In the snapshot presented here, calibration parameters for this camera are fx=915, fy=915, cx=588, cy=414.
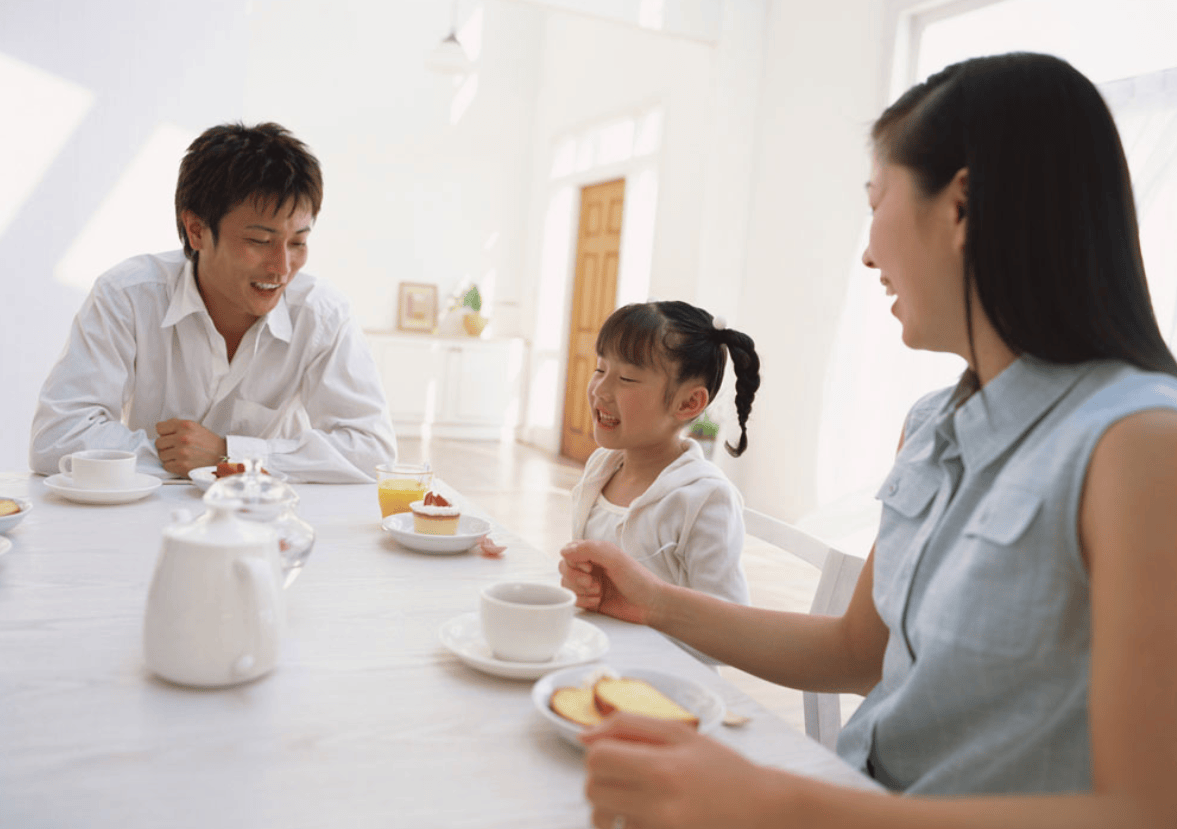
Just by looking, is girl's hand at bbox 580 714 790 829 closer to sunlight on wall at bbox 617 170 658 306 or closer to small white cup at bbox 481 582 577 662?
small white cup at bbox 481 582 577 662

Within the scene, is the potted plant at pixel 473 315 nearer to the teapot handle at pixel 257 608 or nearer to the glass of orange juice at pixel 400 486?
the glass of orange juice at pixel 400 486

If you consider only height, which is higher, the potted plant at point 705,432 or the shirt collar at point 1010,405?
the shirt collar at point 1010,405

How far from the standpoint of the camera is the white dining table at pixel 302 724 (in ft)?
2.03

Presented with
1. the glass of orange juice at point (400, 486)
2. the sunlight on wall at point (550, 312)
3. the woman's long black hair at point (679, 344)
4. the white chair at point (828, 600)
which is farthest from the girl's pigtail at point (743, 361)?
the sunlight on wall at point (550, 312)

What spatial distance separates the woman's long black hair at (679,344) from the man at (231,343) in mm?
560

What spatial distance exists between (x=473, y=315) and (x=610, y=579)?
7369mm

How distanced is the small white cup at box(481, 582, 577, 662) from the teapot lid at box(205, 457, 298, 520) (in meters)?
0.21

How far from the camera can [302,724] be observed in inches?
29.2

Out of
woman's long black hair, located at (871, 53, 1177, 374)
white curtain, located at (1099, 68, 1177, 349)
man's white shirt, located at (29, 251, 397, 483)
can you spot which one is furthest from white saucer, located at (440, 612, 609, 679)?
white curtain, located at (1099, 68, 1177, 349)

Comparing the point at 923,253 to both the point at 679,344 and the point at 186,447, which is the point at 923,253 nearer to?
the point at 679,344

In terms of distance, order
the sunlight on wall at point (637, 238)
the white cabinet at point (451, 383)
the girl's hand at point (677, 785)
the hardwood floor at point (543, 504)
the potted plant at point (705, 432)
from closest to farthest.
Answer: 1. the girl's hand at point (677, 785)
2. the hardwood floor at point (543, 504)
3. the potted plant at point (705, 432)
4. the sunlight on wall at point (637, 238)
5. the white cabinet at point (451, 383)

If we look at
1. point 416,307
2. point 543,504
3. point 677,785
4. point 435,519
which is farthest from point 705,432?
point 677,785

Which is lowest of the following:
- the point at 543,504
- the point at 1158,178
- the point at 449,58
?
the point at 543,504

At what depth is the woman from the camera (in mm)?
583
